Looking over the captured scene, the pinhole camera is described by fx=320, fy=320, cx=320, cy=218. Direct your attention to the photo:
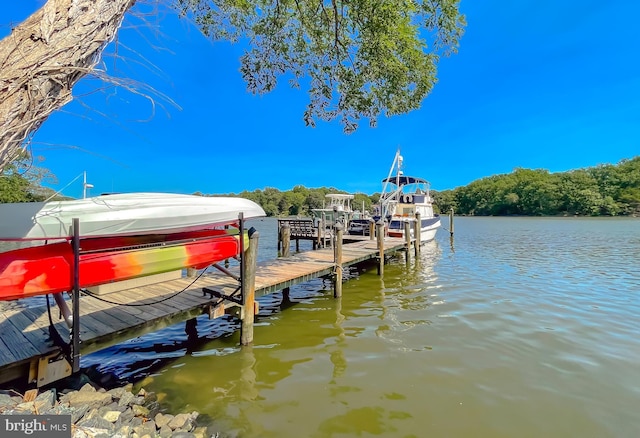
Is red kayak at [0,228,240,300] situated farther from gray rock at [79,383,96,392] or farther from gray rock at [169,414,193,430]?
gray rock at [169,414,193,430]

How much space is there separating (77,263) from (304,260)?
7.26 meters

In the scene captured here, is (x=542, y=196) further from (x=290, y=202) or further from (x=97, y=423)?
(x=97, y=423)

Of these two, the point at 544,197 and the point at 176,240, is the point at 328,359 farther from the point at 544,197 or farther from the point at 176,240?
the point at 544,197

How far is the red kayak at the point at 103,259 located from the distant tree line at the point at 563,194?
82.2 metres

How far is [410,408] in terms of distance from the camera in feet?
13.5

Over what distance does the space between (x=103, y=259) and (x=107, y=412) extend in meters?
1.71

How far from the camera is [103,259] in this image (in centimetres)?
386

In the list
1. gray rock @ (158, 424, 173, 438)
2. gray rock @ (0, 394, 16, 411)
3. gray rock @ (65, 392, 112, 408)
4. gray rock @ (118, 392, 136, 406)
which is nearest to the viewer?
gray rock @ (0, 394, 16, 411)

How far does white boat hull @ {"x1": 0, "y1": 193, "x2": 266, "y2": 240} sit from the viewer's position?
131 inches

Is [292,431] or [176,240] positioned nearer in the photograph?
[292,431]

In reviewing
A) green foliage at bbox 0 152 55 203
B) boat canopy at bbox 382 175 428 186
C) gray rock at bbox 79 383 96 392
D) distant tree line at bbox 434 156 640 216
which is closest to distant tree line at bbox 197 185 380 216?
distant tree line at bbox 434 156 640 216

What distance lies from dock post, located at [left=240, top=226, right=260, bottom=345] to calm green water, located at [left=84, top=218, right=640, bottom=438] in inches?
13.0

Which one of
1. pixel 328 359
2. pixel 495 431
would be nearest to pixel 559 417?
pixel 495 431

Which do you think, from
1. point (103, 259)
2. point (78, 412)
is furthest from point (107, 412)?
point (103, 259)
